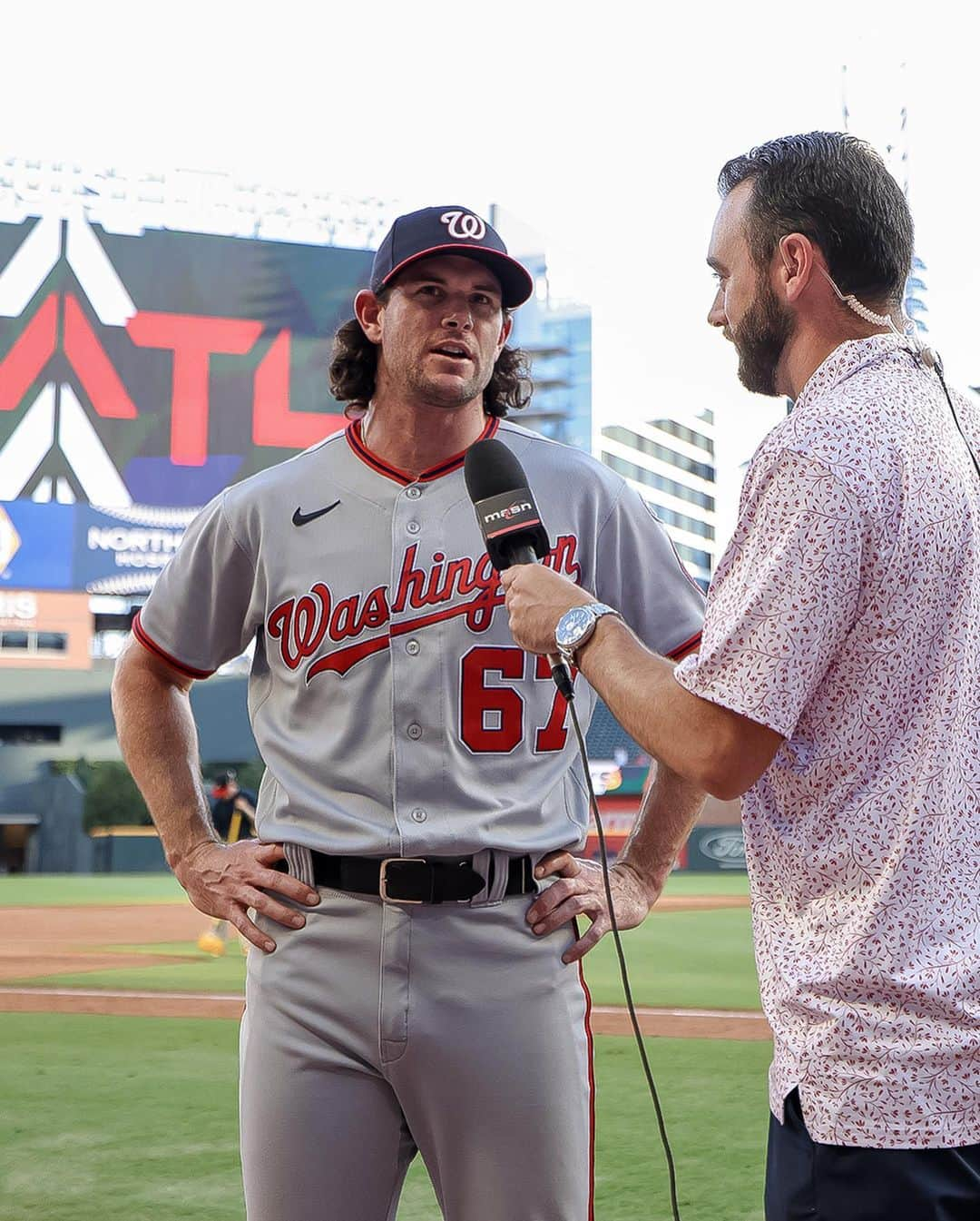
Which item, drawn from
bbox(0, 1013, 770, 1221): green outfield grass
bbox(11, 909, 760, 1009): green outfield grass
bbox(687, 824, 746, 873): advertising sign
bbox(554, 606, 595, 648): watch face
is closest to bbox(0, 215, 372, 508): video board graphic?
bbox(687, 824, 746, 873): advertising sign

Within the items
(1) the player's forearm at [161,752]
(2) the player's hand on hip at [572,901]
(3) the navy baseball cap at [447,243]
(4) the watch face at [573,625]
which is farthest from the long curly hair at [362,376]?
(4) the watch face at [573,625]

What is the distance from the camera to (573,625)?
1544mm

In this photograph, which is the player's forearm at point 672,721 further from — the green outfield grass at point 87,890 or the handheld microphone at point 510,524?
the green outfield grass at point 87,890

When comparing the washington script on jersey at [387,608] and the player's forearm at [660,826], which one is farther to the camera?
the player's forearm at [660,826]

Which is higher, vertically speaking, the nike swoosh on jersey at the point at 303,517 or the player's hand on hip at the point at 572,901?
the nike swoosh on jersey at the point at 303,517

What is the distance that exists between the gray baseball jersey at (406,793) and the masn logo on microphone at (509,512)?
403mm

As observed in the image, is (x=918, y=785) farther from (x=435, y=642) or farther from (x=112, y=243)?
(x=112, y=243)

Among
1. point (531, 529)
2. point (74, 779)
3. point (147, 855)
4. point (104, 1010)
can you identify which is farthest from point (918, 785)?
point (74, 779)

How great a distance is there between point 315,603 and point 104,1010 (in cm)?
644

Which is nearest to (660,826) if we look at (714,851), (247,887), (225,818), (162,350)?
(247,887)

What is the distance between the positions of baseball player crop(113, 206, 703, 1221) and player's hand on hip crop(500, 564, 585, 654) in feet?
1.71

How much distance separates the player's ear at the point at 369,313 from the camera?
8.11ft

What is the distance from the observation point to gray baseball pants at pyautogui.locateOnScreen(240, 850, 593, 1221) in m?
2.01

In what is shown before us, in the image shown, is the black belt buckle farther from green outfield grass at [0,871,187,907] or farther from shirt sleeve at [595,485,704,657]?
green outfield grass at [0,871,187,907]
